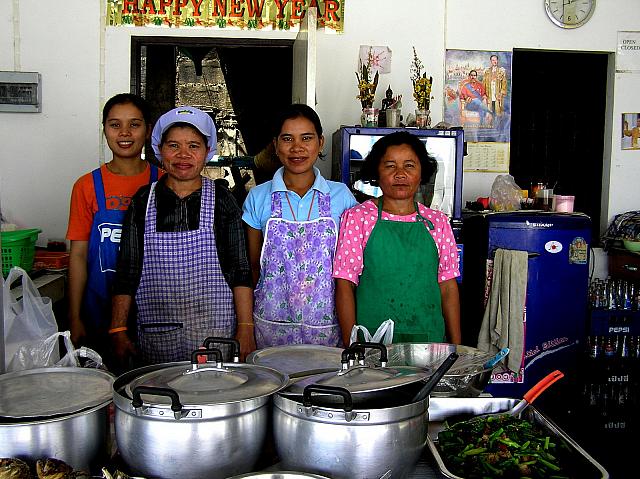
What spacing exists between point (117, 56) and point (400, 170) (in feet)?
9.65

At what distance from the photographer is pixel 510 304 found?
13.3ft

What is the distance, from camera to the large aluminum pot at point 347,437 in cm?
118

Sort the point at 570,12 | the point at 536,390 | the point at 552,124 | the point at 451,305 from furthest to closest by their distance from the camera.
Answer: the point at 552,124 → the point at 570,12 → the point at 451,305 → the point at 536,390

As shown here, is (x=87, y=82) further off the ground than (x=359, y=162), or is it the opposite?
(x=87, y=82)

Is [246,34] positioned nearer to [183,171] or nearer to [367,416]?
[183,171]

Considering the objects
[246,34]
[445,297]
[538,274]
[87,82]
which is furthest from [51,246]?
[538,274]

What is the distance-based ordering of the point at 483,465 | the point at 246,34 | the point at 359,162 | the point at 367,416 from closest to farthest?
the point at 367,416 → the point at 483,465 → the point at 359,162 → the point at 246,34

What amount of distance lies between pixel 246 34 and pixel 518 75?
3071mm

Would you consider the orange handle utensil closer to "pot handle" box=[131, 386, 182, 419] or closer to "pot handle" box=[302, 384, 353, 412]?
"pot handle" box=[302, 384, 353, 412]

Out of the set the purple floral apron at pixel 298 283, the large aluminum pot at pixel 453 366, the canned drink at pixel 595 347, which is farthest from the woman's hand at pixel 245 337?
the canned drink at pixel 595 347

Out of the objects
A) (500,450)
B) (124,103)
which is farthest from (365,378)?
(124,103)

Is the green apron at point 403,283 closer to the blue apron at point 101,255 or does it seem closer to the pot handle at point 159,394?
the blue apron at point 101,255

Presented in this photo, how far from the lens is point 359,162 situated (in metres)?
4.03

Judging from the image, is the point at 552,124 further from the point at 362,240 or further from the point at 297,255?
the point at 297,255
